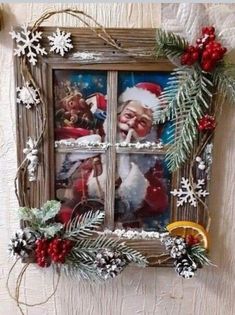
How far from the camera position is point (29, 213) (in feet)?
2.85

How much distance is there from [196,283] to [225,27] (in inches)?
18.2

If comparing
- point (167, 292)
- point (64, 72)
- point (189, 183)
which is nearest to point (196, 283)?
point (167, 292)

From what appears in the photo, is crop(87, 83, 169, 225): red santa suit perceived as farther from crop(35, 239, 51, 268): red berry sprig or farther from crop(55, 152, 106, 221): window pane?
crop(35, 239, 51, 268): red berry sprig

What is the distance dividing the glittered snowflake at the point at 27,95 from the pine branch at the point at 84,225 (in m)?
0.22

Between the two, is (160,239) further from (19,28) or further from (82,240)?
(19,28)

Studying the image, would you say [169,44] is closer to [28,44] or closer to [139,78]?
[139,78]

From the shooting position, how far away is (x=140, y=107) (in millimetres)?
838

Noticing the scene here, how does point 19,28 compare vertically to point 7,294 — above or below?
above

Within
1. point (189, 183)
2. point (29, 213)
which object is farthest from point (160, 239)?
point (29, 213)

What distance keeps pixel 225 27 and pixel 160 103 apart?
0.16 metres

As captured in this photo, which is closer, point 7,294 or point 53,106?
point 53,106

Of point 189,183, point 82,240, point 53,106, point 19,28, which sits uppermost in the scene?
point 19,28

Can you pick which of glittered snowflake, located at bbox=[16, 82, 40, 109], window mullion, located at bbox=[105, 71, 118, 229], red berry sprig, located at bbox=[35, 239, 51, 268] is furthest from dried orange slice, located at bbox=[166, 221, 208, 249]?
glittered snowflake, located at bbox=[16, 82, 40, 109]

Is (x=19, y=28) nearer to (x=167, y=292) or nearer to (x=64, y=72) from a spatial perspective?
(x=64, y=72)
